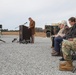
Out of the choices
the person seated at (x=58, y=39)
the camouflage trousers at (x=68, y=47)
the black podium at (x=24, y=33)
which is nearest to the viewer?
the camouflage trousers at (x=68, y=47)

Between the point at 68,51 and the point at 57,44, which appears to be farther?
the point at 57,44

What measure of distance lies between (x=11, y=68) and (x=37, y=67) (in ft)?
2.19

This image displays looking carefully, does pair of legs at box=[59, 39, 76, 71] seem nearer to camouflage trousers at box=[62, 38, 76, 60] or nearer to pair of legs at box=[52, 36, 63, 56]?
camouflage trousers at box=[62, 38, 76, 60]

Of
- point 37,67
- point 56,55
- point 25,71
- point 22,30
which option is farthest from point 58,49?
point 22,30

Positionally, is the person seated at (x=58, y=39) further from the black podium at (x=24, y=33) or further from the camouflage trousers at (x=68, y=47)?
the black podium at (x=24, y=33)

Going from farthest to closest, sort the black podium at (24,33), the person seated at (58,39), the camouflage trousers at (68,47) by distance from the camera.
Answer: the black podium at (24,33), the person seated at (58,39), the camouflage trousers at (68,47)

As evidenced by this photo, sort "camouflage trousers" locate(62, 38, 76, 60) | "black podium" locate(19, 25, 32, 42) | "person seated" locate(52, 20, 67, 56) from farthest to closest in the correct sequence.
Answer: "black podium" locate(19, 25, 32, 42), "person seated" locate(52, 20, 67, 56), "camouflage trousers" locate(62, 38, 76, 60)

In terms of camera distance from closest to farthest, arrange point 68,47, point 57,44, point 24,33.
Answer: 1. point 68,47
2. point 57,44
3. point 24,33

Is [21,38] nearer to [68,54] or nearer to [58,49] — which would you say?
[58,49]

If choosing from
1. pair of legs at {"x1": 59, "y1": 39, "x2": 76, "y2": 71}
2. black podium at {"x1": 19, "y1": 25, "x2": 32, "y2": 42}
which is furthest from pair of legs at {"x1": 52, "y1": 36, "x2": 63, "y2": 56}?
black podium at {"x1": 19, "y1": 25, "x2": 32, "y2": 42}

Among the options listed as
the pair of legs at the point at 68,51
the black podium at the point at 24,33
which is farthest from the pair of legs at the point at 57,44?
the black podium at the point at 24,33

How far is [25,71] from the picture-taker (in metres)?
7.22

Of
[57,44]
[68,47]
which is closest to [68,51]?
[68,47]

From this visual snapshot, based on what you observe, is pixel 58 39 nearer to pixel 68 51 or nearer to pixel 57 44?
pixel 57 44
